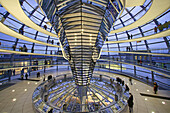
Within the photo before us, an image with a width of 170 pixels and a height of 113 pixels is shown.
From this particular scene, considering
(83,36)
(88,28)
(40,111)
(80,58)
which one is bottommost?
(40,111)

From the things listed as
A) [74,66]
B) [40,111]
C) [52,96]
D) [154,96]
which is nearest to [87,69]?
[74,66]

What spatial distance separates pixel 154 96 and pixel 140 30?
1070 centimetres

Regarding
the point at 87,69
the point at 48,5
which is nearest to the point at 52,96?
the point at 87,69

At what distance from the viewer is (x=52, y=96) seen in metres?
10.1

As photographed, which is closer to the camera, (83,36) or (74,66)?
(83,36)

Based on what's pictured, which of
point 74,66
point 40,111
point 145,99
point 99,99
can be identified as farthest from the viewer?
point 74,66

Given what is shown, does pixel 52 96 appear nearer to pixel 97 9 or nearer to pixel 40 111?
pixel 40 111

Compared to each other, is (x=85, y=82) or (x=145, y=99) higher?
(x=85, y=82)

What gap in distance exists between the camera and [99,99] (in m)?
9.75

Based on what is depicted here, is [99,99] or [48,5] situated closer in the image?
[48,5]

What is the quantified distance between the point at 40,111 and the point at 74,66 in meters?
5.53

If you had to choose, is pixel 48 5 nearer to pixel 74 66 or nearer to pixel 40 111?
pixel 74 66

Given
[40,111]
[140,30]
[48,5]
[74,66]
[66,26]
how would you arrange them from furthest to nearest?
[140,30], [74,66], [66,26], [48,5], [40,111]

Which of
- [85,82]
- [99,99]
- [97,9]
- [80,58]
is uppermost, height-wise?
[97,9]
